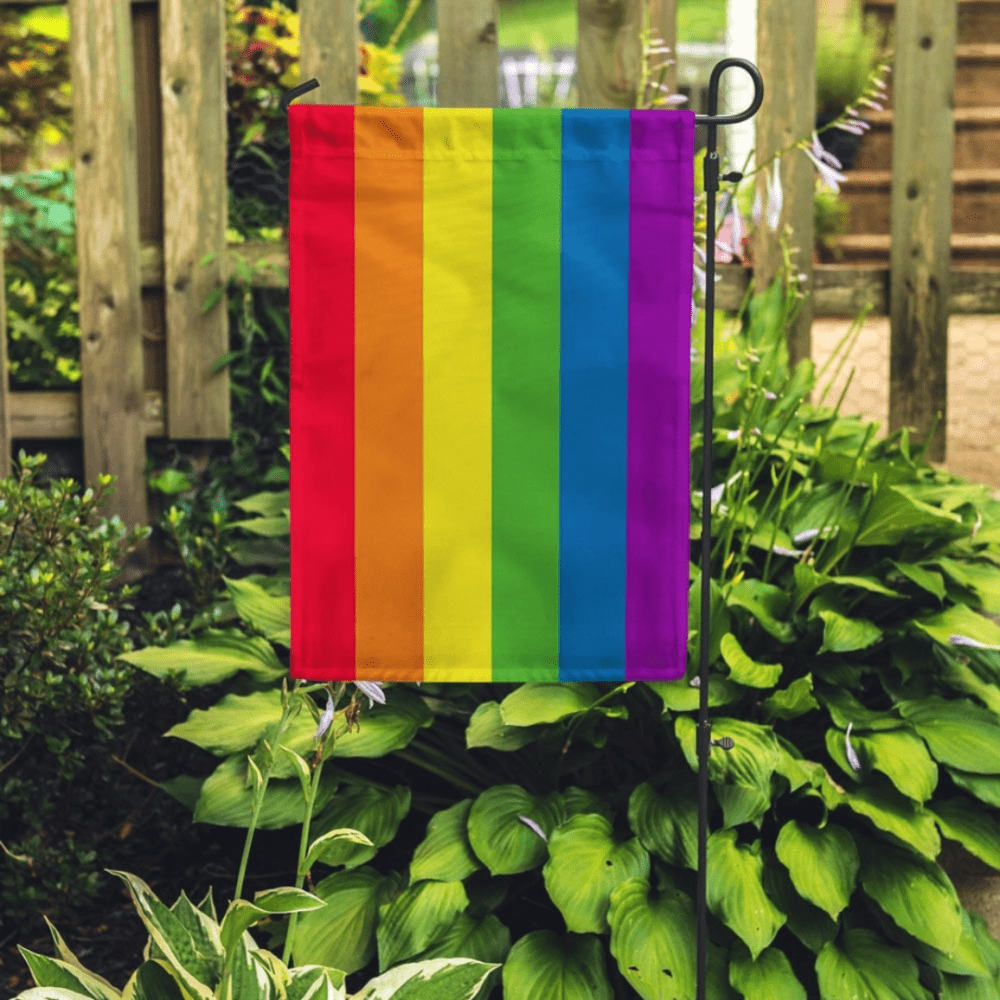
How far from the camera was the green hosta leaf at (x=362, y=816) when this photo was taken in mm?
2244

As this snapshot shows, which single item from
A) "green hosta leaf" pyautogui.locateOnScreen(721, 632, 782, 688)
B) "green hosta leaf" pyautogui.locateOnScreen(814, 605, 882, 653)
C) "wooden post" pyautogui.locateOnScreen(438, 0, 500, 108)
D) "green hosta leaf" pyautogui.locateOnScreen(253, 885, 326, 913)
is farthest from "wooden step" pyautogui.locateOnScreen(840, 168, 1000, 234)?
"green hosta leaf" pyautogui.locateOnScreen(253, 885, 326, 913)

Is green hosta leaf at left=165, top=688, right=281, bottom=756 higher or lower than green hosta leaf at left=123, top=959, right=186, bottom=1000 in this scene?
higher

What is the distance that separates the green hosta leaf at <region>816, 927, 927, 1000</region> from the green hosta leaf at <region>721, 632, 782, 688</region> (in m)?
0.43

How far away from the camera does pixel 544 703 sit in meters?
2.26

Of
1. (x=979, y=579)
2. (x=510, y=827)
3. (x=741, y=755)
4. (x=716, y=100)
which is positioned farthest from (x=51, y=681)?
(x=979, y=579)

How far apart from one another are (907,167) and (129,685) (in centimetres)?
245

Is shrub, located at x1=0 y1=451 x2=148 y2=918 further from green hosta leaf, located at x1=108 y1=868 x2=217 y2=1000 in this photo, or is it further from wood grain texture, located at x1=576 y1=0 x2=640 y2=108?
wood grain texture, located at x1=576 y1=0 x2=640 y2=108

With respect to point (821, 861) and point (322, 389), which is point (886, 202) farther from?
point (322, 389)

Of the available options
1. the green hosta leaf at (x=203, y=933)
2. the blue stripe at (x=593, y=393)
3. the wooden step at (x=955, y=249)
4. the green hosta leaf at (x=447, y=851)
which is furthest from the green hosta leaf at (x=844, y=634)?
the wooden step at (x=955, y=249)

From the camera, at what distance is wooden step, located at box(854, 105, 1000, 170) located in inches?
256

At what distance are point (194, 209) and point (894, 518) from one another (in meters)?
1.97

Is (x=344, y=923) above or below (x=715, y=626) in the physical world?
below

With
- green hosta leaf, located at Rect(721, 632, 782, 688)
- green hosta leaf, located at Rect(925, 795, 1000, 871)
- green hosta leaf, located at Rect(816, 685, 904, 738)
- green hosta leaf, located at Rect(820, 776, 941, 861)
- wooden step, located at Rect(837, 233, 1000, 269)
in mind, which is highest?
wooden step, located at Rect(837, 233, 1000, 269)

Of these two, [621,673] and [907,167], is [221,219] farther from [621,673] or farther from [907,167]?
[621,673]
